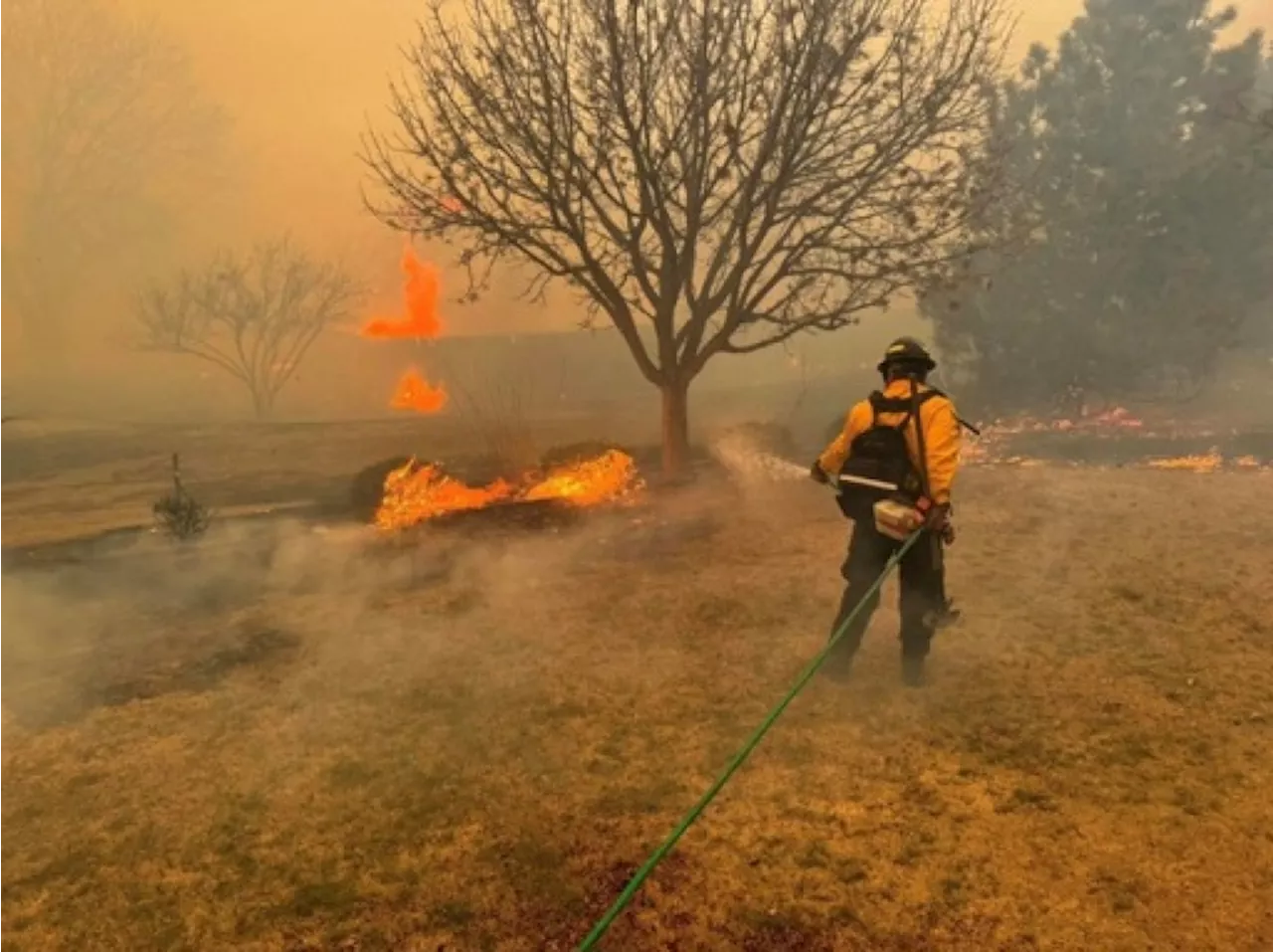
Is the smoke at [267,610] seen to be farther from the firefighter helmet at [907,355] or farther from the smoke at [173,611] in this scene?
the firefighter helmet at [907,355]

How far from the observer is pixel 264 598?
818cm

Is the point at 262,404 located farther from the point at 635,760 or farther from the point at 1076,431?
the point at 635,760

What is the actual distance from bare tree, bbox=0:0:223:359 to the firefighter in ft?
119

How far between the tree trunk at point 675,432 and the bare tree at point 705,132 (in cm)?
76

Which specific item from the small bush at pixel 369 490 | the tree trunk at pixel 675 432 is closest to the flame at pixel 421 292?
the small bush at pixel 369 490

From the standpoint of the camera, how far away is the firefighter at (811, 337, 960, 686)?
5.20m

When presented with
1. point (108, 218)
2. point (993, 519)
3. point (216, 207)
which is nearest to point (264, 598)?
point (993, 519)

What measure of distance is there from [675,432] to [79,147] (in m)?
31.6

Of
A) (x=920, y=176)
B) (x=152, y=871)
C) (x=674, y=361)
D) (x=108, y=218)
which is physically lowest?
(x=152, y=871)

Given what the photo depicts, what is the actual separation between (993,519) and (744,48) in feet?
21.2

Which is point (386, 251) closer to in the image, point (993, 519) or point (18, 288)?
point (18, 288)

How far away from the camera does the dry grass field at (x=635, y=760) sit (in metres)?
3.57

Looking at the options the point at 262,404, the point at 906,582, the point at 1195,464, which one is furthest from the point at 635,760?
the point at 262,404

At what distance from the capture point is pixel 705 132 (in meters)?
11.2
